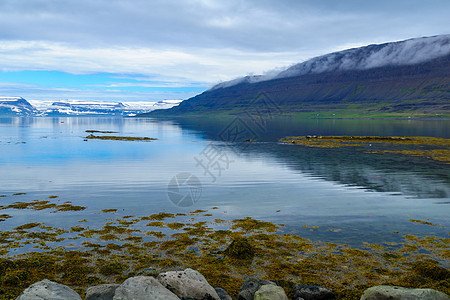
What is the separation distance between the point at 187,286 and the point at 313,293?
5.09 m

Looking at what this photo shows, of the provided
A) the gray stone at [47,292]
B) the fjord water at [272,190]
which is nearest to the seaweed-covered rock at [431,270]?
the fjord water at [272,190]

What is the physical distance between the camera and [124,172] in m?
47.6

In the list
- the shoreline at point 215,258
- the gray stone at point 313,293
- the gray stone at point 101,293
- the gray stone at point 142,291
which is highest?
the gray stone at point 142,291

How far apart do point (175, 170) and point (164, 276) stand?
3674 centimetres

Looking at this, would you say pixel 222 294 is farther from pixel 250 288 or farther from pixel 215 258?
pixel 215 258

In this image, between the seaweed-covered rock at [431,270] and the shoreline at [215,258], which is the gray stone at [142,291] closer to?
the shoreline at [215,258]

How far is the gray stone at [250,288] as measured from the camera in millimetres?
13930

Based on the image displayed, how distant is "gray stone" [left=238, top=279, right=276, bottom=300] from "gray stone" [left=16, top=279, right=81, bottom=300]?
6313mm

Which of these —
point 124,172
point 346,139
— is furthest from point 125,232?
point 346,139

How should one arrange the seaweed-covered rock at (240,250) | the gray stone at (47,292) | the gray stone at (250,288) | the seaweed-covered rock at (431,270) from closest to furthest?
1. the gray stone at (47,292)
2. the gray stone at (250,288)
3. the seaweed-covered rock at (431,270)
4. the seaweed-covered rock at (240,250)

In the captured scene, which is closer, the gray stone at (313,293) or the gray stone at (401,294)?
the gray stone at (401,294)

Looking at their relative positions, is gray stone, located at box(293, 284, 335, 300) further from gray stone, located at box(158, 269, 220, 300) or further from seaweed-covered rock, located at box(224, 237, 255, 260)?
seaweed-covered rock, located at box(224, 237, 255, 260)

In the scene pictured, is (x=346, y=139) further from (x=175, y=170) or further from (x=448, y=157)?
(x=175, y=170)

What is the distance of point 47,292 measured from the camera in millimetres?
12133
